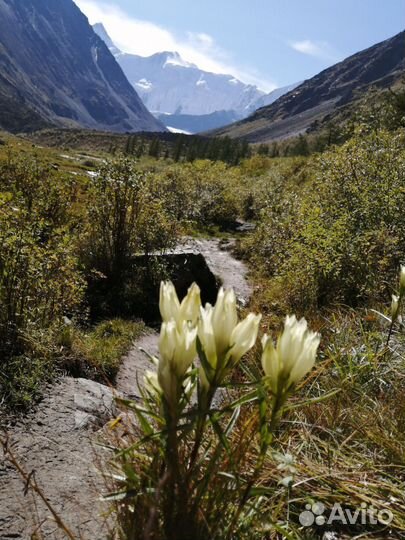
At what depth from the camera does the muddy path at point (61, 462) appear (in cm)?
272

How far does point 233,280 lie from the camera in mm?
12609

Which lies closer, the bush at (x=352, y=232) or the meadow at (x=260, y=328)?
the meadow at (x=260, y=328)

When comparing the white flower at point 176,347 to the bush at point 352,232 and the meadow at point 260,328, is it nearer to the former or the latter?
the meadow at point 260,328

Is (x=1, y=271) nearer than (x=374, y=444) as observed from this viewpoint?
No

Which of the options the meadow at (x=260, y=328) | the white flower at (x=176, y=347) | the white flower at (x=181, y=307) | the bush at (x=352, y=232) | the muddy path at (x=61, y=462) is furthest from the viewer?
the bush at (x=352, y=232)

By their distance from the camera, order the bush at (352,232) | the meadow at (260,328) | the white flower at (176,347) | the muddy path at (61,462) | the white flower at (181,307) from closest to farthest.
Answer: the white flower at (176,347) < the white flower at (181,307) < the meadow at (260,328) < the muddy path at (61,462) < the bush at (352,232)

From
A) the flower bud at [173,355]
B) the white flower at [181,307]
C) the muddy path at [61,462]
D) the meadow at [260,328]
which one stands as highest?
the white flower at [181,307]

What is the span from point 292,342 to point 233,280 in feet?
37.1

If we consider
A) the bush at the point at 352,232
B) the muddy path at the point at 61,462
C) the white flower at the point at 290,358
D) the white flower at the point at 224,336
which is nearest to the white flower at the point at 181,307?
the white flower at the point at 224,336

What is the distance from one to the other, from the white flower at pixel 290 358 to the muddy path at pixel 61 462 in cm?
98

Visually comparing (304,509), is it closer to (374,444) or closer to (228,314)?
(374,444)

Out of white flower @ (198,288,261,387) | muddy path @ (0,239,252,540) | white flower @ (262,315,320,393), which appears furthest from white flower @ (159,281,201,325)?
muddy path @ (0,239,252,540)

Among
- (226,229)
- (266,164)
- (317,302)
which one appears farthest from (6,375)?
(266,164)

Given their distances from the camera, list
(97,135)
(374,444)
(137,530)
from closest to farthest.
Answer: (137,530)
(374,444)
(97,135)
